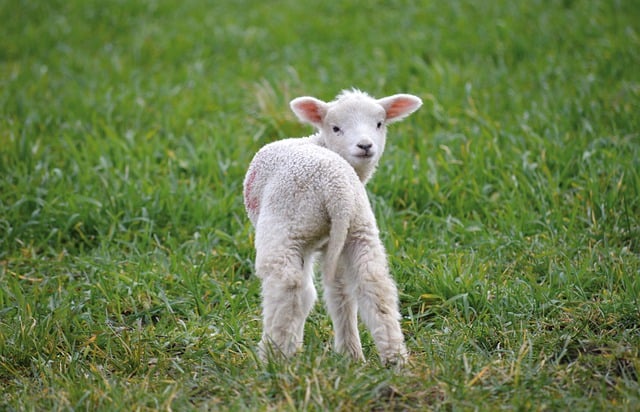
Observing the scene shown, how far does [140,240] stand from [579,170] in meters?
3.33

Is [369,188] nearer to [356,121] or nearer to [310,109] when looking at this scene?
[310,109]

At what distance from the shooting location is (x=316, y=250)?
157 inches

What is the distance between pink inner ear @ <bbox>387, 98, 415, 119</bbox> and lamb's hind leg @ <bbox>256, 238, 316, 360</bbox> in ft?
4.31

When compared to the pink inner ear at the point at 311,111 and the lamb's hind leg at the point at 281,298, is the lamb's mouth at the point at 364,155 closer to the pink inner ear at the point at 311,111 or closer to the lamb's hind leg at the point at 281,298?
the pink inner ear at the point at 311,111

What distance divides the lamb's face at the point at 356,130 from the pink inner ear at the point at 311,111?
0.09 metres

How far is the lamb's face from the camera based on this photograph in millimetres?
4312

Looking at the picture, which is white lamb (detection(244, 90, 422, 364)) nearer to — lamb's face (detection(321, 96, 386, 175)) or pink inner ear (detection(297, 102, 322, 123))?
lamb's face (detection(321, 96, 386, 175))

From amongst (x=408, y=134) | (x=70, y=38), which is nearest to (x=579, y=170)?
(x=408, y=134)

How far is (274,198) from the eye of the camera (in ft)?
12.7

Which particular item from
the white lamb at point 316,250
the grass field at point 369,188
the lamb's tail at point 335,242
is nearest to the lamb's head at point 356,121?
the white lamb at point 316,250

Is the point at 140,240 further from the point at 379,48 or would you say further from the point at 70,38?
the point at 70,38

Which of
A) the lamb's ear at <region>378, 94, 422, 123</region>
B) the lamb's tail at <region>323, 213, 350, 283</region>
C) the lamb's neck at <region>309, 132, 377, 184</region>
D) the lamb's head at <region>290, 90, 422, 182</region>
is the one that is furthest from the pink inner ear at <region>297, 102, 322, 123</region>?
the lamb's tail at <region>323, 213, 350, 283</region>

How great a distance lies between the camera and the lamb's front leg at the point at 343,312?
12.9 feet

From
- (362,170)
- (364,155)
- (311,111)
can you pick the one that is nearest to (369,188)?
(311,111)
